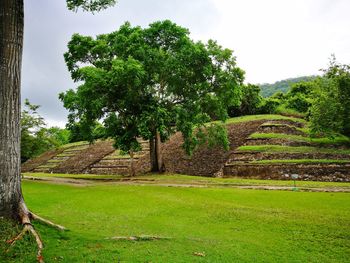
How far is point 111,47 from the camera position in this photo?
21.4 metres

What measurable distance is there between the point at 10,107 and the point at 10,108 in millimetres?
20

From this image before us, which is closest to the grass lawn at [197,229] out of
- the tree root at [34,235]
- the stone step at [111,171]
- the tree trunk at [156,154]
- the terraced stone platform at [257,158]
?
the tree root at [34,235]

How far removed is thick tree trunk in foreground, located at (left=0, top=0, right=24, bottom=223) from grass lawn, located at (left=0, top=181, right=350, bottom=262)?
0.85m

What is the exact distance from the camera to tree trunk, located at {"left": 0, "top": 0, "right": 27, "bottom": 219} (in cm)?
559

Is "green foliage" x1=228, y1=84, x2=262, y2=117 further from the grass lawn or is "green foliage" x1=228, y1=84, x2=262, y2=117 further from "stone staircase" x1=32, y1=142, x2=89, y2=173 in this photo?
the grass lawn

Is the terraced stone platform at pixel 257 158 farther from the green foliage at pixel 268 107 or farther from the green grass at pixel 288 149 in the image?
the green foliage at pixel 268 107

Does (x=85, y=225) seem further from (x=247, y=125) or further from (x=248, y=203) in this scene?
(x=247, y=125)

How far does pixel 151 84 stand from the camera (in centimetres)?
2111

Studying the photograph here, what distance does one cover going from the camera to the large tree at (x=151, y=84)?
1845cm

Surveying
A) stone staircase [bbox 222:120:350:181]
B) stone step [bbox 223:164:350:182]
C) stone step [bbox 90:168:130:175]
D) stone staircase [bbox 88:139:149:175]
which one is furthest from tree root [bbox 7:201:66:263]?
stone step [bbox 90:168:130:175]

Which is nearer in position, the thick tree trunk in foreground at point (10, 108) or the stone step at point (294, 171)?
the thick tree trunk in foreground at point (10, 108)

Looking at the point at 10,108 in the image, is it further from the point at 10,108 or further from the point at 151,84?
the point at 151,84

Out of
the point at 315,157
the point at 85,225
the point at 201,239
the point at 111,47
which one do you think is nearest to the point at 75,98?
the point at 111,47

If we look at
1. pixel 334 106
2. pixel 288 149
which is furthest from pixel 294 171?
pixel 334 106
